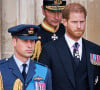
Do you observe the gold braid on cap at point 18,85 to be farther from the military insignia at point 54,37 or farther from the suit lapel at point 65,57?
the military insignia at point 54,37

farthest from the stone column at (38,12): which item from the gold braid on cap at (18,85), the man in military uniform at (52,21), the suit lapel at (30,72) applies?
the gold braid on cap at (18,85)

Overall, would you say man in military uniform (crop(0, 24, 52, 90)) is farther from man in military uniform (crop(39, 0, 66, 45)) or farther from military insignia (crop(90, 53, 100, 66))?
man in military uniform (crop(39, 0, 66, 45))

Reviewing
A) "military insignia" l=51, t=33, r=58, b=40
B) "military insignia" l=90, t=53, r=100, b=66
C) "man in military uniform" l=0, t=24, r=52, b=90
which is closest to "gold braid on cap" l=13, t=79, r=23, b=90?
"man in military uniform" l=0, t=24, r=52, b=90

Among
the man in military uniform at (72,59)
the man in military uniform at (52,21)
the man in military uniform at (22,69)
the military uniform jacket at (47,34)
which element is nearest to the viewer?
the man in military uniform at (22,69)

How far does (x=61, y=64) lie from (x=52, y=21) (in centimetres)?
76

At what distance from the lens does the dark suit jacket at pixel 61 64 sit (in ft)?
16.8

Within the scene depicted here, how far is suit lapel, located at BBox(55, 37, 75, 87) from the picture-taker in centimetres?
512

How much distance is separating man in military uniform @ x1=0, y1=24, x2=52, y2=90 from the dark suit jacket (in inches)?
16.7

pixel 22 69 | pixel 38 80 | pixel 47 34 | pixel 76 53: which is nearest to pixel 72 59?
pixel 76 53

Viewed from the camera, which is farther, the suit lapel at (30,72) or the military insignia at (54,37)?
the military insignia at (54,37)

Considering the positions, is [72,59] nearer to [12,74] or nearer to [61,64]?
[61,64]

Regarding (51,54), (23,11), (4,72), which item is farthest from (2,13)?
(4,72)

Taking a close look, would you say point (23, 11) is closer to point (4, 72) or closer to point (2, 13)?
point (2, 13)

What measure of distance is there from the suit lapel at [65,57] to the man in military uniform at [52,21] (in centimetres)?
58
